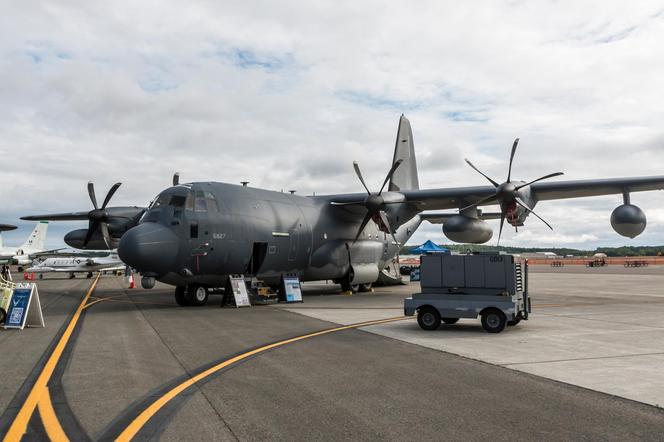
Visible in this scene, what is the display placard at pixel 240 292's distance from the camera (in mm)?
20625

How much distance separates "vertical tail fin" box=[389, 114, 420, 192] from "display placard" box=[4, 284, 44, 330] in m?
21.8

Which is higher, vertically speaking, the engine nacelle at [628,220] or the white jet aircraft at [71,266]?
the engine nacelle at [628,220]

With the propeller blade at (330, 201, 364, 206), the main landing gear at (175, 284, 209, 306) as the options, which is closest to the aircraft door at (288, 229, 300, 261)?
the propeller blade at (330, 201, 364, 206)

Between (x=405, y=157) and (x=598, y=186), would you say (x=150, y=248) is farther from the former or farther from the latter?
(x=405, y=157)

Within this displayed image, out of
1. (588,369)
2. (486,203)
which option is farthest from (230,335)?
(486,203)

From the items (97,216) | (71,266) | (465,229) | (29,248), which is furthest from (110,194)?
(29,248)

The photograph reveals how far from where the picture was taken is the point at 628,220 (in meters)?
22.1

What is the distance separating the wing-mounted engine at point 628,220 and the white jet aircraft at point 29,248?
66974 millimetres

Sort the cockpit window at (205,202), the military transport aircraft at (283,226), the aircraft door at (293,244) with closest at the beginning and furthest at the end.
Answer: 1. the military transport aircraft at (283,226)
2. the cockpit window at (205,202)
3. the aircraft door at (293,244)

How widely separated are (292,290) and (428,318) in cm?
1035

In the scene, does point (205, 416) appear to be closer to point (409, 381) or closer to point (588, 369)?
point (409, 381)

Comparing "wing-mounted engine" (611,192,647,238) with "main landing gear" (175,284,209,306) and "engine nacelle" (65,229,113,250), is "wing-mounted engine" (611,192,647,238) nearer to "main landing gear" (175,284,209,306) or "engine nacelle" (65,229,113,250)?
"main landing gear" (175,284,209,306)

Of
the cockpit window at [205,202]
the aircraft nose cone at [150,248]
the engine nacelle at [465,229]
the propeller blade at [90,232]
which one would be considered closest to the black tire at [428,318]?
the aircraft nose cone at [150,248]

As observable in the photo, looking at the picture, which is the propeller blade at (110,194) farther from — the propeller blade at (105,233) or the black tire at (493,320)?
the black tire at (493,320)
